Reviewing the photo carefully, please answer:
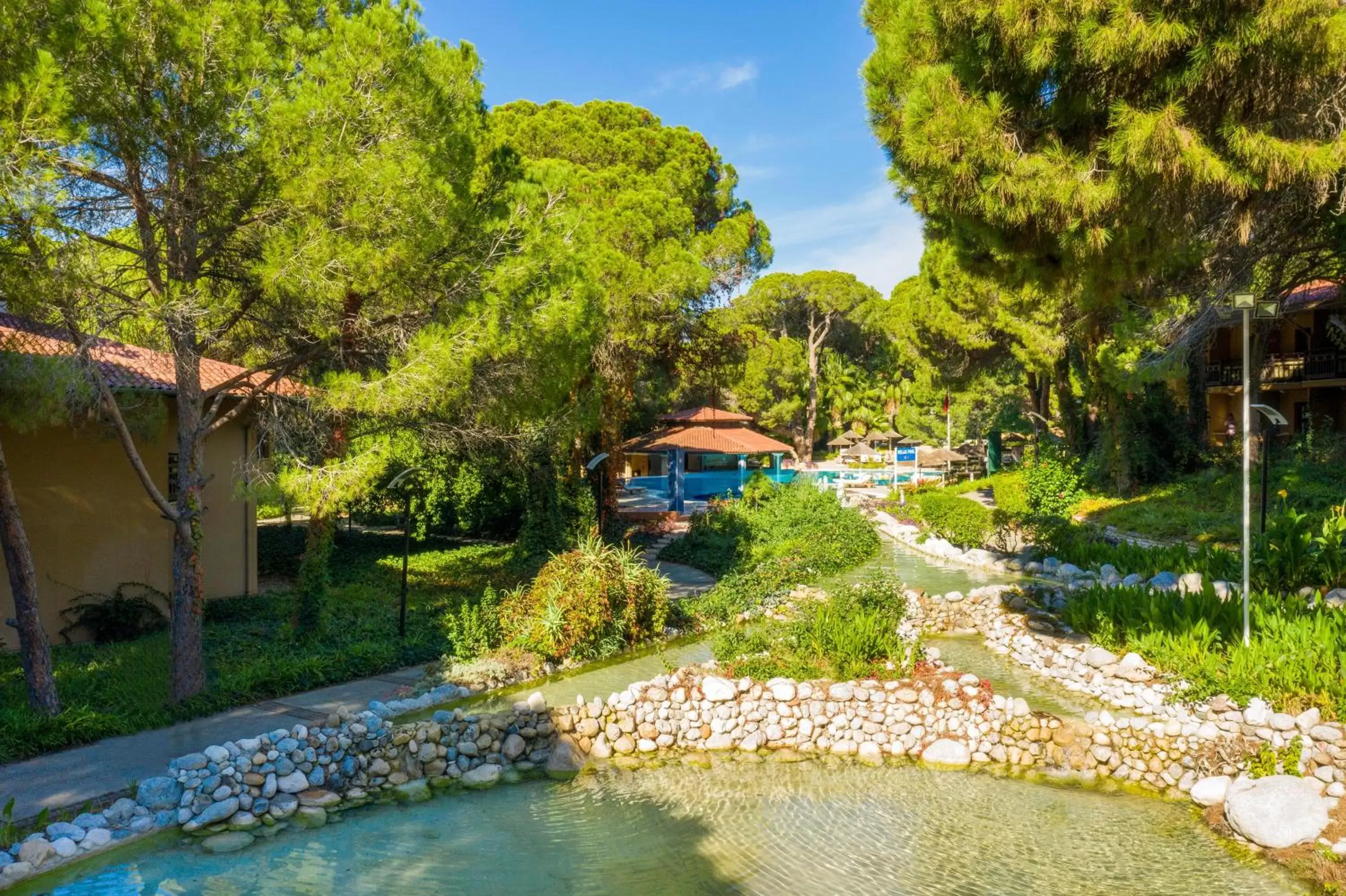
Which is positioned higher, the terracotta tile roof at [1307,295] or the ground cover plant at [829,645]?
the terracotta tile roof at [1307,295]

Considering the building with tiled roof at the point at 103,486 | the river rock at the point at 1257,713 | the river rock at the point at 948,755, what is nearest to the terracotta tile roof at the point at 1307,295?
the river rock at the point at 1257,713

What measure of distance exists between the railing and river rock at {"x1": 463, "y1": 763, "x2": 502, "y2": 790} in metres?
23.8

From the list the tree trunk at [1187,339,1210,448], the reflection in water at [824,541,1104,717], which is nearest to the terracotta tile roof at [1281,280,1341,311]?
the tree trunk at [1187,339,1210,448]

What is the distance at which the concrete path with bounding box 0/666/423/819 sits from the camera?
6117 millimetres

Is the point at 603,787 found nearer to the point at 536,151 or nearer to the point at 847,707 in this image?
the point at 847,707

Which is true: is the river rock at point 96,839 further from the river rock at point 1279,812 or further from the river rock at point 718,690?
the river rock at point 1279,812

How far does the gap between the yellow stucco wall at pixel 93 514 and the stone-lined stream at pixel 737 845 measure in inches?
198

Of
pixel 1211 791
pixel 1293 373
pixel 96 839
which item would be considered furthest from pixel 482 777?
pixel 1293 373

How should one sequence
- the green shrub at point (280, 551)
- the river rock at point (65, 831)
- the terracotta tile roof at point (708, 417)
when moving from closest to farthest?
the river rock at point (65, 831) → the green shrub at point (280, 551) → the terracotta tile roof at point (708, 417)

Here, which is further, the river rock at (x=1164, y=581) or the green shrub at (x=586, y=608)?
the river rock at (x=1164, y=581)

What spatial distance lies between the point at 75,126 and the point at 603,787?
6519mm

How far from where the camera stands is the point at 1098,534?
15547mm

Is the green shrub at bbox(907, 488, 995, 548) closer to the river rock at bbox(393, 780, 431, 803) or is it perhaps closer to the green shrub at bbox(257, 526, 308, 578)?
the green shrub at bbox(257, 526, 308, 578)

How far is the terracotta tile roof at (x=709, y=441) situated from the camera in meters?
25.1
